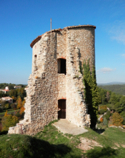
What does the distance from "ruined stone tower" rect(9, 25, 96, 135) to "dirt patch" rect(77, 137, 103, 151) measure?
188 centimetres

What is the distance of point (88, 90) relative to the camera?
11.2 metres

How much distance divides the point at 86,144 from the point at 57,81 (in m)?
5.44

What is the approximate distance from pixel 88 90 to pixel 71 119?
2947mm

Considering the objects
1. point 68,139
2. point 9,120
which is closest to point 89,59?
point 68,139

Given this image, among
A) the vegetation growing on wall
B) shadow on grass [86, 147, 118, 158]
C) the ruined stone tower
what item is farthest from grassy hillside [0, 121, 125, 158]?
the vegetation growing on wall

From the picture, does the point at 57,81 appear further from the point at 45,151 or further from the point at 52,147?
→ the point at 45,151

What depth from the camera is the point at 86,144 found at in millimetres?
6688

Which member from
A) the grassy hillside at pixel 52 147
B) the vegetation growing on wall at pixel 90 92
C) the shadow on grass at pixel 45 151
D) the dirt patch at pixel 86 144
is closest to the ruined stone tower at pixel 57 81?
the vegetation growing on wall at pixel 90 92

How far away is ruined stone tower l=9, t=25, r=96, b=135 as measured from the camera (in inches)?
352

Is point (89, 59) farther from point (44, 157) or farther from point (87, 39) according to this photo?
point (44, 157)

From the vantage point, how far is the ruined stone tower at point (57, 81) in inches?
352

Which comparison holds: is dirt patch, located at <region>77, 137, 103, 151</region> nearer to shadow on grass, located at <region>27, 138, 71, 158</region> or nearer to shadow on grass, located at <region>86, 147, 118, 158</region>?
shadow on grass, located at <region>86, 147, 118, 158</region>

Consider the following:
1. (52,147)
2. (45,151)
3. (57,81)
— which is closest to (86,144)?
(52,147)

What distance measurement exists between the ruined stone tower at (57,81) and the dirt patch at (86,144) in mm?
1880
